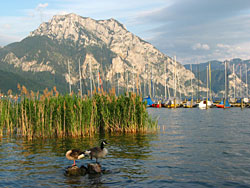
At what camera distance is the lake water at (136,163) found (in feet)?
48.3

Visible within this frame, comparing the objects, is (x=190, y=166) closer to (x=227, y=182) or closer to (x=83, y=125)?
(x=227, y=182)

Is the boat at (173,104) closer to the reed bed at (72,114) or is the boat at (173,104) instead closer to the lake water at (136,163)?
the reed bed at (72,114)

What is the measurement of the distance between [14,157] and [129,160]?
29.2 feet

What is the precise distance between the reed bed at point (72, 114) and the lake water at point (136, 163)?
5.02ft

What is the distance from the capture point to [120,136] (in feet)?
96.8

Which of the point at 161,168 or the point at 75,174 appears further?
the point at 161,168

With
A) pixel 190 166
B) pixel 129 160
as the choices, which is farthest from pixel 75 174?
pixel 190 166

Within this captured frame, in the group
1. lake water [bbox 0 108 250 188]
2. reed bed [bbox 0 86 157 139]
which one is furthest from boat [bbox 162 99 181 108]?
Answer: lake water [bbox 0 108 250 188]

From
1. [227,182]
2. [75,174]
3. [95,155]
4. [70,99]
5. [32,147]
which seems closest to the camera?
[227,182]

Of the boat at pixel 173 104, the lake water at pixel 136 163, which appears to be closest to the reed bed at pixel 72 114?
the lake water at pixel 136 163

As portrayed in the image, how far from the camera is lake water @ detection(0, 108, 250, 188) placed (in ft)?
48.3

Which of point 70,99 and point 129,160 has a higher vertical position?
point 70,99

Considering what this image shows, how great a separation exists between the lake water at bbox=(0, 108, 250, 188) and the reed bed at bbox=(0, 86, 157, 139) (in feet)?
5.02

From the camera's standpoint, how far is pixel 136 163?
18.6m
